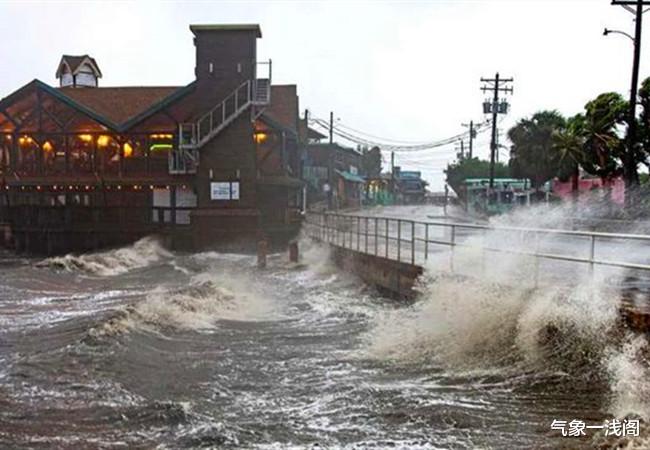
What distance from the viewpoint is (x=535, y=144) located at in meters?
48.4

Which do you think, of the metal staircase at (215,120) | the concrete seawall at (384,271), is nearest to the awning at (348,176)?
the metal staircase at (215,120)

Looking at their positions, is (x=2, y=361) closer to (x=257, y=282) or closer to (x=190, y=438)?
(x=190, y=438)

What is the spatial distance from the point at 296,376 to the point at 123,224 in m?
30.8

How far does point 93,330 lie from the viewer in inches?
476

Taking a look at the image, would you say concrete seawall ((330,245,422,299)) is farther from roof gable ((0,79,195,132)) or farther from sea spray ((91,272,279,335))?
roof gable ((0,79,195,132))

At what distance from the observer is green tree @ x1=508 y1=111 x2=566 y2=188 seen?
47.3 metres

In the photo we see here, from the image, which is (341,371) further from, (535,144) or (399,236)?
(535,144)

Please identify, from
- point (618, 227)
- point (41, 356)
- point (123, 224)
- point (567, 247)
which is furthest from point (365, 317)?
point (123, 224)

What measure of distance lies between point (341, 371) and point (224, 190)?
28811 millimetres

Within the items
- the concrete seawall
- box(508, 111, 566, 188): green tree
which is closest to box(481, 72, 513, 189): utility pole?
box(508, 111, 566, 188): green tree

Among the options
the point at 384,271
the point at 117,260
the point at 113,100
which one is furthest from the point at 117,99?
the point at 384,271

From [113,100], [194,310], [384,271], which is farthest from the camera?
[113,100]

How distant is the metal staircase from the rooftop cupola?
20520 mm

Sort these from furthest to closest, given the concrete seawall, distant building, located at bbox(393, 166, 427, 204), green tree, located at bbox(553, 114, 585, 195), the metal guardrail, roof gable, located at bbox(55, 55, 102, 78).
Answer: distant building, located at bbox(393, 166, 427, 204)
roof gable, located at bbox(55, 55, 102, 78)
green tree, located at bbox(553, 114, 585, 195)
the concrete seawall
the metal guardrail
